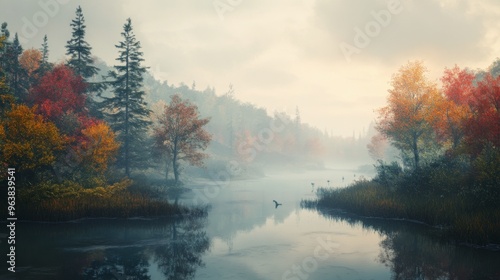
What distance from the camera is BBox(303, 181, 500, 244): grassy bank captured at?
66.3 ft

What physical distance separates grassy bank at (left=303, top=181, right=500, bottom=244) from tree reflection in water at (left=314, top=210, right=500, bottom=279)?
0.99m

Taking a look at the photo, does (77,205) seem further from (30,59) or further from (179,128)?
(30,59)

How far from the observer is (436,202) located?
88.1 ft

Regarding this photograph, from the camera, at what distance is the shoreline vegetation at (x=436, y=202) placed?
20547 mm

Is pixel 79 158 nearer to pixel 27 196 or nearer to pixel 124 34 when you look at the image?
pixel 27 196

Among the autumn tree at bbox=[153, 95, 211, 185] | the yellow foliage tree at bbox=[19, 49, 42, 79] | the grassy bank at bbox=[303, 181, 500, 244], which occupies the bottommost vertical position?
the grassy bank at bbox=[303, 181, 500, 244]

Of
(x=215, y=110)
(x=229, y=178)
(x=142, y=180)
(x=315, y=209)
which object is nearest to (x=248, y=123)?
(x=215, y=110)

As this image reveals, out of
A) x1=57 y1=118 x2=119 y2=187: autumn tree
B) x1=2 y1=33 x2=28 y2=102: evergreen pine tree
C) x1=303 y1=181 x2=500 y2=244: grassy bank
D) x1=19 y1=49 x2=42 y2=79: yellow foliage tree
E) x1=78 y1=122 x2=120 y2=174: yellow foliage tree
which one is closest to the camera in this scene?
x1=303 y1=181 x2=500 y2=244: grassy bank

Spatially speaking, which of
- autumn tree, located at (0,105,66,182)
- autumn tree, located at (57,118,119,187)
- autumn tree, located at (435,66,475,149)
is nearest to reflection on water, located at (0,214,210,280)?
autumn tree, located at (0,105,66,182)

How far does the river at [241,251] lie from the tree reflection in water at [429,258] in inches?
1.7

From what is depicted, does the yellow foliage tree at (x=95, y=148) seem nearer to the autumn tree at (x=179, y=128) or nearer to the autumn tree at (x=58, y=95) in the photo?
the autumn tree at (x=58, y=95)

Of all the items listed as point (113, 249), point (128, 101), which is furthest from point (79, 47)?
point (113, 249)

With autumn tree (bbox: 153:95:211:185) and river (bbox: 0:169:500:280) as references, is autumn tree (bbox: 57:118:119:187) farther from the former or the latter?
autumn tree (bbox: 153:95:211:185)

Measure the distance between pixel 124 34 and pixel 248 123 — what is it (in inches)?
5122
